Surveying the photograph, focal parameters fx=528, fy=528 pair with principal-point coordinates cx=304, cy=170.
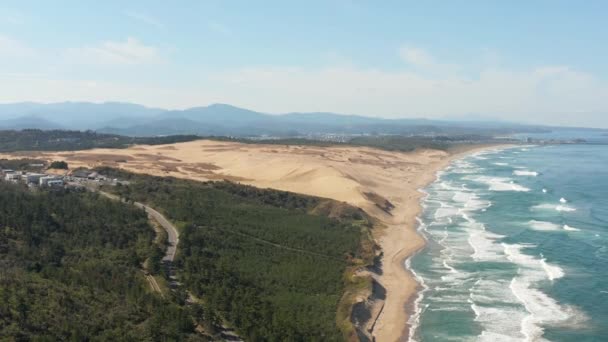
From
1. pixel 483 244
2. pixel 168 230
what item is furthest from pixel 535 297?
pixel 168 230

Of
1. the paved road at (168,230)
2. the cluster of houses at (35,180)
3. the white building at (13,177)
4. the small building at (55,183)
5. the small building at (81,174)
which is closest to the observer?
A: the paved road at (168,230)

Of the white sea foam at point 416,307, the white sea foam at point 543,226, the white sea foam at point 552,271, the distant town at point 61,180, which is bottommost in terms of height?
the white sea foam at point 416,307

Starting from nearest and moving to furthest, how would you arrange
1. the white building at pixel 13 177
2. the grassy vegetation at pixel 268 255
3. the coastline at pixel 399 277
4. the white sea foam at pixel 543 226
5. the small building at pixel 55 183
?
the grassy vegetation at pixel 268 255 → the coastline at pixel 399 277 → the small building at pixel 55 183 → the white sea foam at pixel 543 226 → the white building at pixel 13 177

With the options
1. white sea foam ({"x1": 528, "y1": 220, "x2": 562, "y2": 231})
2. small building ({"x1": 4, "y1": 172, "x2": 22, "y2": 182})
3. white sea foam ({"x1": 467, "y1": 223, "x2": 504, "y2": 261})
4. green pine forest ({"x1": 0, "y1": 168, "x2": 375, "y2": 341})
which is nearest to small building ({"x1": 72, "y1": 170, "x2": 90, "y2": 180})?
small building ({"x1": 4, "y1": 172, "x2": 22, "y2": 182})

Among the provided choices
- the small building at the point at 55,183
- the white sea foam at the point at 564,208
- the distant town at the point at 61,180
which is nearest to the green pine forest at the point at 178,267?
the distant town at the point at 61,180

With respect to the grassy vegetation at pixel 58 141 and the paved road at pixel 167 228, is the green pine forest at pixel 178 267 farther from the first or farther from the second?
the grassy vegetation at pixel 58 141

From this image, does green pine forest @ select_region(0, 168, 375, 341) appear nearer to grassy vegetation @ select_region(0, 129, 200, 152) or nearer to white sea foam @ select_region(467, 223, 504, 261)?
white sea foam @ select_region(467, 223, 504, 261)
